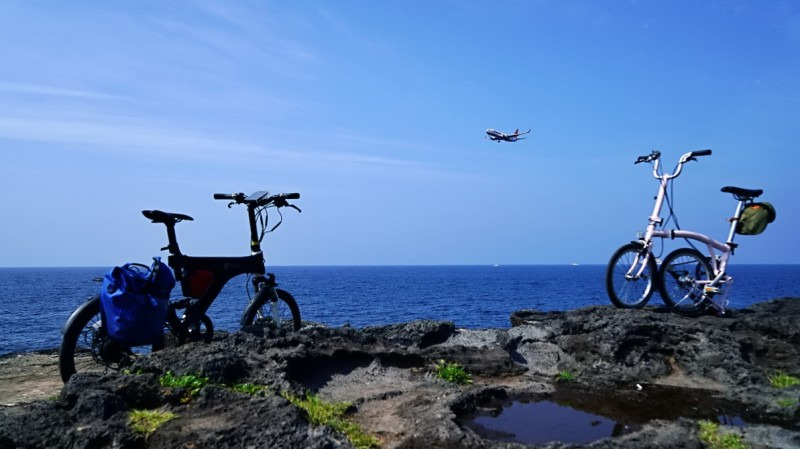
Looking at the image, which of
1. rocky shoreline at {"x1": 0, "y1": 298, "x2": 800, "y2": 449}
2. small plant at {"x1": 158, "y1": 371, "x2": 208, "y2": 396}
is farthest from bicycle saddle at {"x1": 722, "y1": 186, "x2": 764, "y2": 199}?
small plant at {"x1": 158, "y1": 371, "x2": 208, "y2": 396}

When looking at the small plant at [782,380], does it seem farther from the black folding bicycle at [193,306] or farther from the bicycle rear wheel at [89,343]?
the bicycle rear wheel at [89,343]

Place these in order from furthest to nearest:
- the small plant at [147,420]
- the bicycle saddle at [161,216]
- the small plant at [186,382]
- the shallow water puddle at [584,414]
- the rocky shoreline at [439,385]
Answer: the bicycle saddle at [161,216] → the shallow water puddle at [584,414] → the small plant at [186,382] → the rocky shoreline at [439,385] → the small plant at [147,420]

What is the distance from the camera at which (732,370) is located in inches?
288

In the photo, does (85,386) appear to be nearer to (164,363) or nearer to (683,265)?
(164,363)

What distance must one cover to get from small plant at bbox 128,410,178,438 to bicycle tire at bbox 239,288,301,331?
306 cm

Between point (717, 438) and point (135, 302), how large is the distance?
5.70 m

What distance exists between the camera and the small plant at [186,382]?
17.2ft

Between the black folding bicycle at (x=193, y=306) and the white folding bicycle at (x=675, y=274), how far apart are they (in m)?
5.76

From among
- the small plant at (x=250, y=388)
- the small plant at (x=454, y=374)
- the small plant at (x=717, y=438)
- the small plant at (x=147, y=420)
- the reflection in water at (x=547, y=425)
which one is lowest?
the reflection in water at (x=547, y=425)

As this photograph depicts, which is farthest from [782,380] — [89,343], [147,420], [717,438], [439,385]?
[89,343]

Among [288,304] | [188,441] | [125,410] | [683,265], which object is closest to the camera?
[188,441]

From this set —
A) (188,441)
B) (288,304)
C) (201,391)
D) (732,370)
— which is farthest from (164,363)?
(732,370)

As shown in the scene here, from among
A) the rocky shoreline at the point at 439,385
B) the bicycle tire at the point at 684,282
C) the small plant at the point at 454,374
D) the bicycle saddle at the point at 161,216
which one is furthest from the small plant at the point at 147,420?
the bicycle tire at the point at 684,282

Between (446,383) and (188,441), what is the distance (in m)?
3.28
